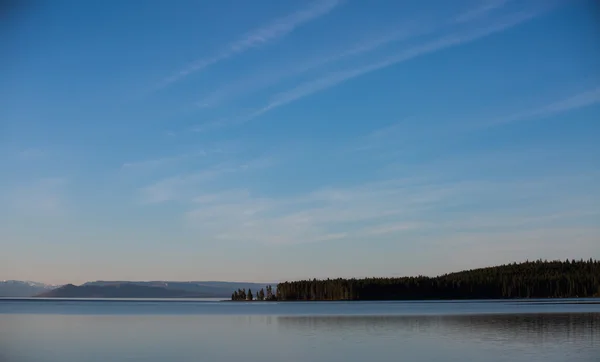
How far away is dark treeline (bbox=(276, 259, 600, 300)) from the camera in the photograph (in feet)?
502

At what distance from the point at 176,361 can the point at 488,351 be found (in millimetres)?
11216

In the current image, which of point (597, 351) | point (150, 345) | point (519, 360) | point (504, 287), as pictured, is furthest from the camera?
point (504, 287)

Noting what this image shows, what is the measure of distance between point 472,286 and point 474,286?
51 cm

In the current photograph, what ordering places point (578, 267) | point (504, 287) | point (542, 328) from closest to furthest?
point (542, 328)
point (504, 287)
point (578, 267)

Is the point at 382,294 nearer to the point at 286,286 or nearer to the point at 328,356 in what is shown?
the point at 286,286

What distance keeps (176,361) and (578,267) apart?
556 feet

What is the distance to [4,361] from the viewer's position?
23.7 meters

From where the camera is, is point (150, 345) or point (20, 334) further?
point (20, 334)

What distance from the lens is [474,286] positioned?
6383 inches

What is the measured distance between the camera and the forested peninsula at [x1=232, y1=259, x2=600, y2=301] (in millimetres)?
153250

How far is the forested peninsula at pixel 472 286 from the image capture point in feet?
503

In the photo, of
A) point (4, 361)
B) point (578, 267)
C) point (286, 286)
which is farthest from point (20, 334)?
point (578, 267)

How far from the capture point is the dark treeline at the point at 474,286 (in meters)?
153

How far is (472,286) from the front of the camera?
531ft
